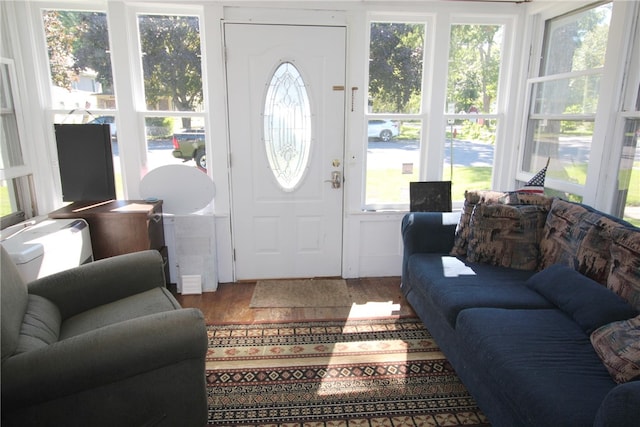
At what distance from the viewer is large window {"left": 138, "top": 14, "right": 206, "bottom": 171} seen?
3104mm

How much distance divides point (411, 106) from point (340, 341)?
2064 mm

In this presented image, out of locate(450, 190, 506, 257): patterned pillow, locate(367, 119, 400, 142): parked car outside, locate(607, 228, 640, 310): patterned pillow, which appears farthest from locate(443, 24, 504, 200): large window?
locate(607, 228, 640, 310): patterned pillow

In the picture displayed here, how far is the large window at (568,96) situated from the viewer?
269 cm

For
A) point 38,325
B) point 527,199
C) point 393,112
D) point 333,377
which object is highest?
point 393,112

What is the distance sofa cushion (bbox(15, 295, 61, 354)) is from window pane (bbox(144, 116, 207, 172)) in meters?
1.67

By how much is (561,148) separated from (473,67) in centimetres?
100

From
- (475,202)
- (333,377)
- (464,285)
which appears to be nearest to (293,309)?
(333,377)

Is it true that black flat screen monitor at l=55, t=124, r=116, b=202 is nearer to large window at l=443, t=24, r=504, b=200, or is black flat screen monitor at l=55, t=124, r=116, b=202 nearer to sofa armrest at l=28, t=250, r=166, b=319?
sofa armrest at l=28, t=250, r=166, b=319

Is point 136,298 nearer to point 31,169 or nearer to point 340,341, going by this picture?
point 340,341

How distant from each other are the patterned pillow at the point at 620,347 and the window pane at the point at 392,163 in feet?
6.76

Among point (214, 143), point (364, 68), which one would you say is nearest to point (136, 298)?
point (214, 143)

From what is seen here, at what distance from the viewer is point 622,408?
1144mm

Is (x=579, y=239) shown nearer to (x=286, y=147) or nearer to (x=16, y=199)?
(x=286, y=147)

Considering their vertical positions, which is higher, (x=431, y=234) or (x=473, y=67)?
(x=473, y=67)
